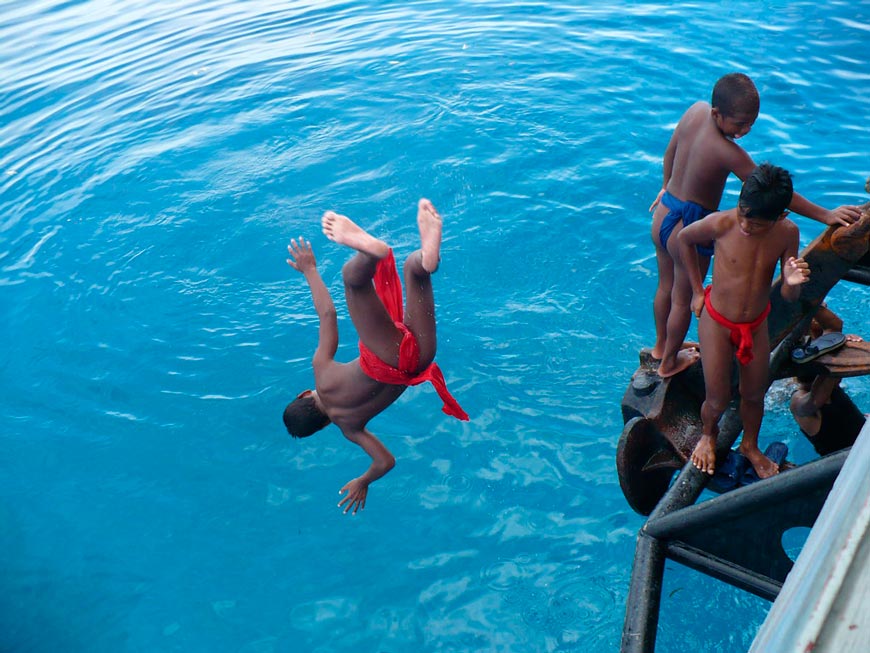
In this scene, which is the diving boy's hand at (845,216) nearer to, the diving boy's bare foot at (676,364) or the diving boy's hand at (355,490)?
the diving boy's bare foot at (676,364)

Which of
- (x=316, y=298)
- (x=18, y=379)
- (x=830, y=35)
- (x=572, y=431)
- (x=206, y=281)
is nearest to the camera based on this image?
(x=316, y=298)

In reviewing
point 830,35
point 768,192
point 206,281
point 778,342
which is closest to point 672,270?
point 778,342

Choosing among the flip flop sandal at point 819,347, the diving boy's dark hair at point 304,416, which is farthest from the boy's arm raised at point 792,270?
the diving boy's dark hair at point 304,416

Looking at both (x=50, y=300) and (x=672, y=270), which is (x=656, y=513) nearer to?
(x=672, y=270)

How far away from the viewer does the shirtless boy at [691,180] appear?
4223mm

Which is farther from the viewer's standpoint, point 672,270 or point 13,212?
point 13,212

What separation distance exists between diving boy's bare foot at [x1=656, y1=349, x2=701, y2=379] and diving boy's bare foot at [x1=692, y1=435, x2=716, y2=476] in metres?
0.50

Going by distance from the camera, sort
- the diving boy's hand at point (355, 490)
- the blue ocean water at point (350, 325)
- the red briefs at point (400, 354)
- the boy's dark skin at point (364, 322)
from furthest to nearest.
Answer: the blue ocean water at point (350, 325) < the diving boy's hand at point (355, 490) < the red briefs at point (400, 354) < the boy's dark skin at point (364, 322)

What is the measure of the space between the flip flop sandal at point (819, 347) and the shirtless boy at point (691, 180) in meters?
0.55

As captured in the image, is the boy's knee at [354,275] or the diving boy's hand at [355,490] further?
the diving boy's hand at [355,490]

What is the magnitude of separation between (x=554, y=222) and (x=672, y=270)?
295 centimetres

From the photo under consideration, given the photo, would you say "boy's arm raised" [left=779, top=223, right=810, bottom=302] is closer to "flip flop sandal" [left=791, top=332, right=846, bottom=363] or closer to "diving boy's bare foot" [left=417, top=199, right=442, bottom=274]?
"flip flop sandal" [left=791, top=332, right=846, bottom=363]

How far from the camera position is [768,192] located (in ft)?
11.5

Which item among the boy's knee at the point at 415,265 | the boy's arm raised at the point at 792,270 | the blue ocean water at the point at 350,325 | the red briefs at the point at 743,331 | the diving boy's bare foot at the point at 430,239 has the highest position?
the diving boy's bare foot at the point at 430,239
